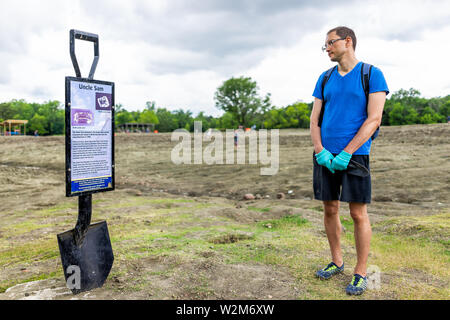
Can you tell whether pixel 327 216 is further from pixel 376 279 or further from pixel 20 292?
pixel 20 292

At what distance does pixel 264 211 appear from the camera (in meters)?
6.97

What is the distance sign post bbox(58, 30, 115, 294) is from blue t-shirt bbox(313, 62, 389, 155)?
2120 mm

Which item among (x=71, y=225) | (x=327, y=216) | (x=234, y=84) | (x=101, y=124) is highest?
(x=234, y=84)

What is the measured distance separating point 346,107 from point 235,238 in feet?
8.66

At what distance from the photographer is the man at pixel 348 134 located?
2.89 metres

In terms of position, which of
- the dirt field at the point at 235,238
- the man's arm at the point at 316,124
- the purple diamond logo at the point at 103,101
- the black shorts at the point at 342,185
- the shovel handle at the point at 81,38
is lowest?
the dirt field at the point at 235,238

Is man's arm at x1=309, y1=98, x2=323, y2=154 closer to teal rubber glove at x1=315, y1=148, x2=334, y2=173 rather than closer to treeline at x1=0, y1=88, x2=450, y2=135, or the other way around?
teal rubber glove at x1=315, y1=148, x2=334, y2=173

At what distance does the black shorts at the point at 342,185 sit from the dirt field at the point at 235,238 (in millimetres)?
843

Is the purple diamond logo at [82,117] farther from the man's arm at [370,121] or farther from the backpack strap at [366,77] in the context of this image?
the backpack strap at [366,77]

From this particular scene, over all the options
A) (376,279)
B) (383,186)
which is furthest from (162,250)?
(383,186)

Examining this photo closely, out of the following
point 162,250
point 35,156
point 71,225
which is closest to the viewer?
point 162,250

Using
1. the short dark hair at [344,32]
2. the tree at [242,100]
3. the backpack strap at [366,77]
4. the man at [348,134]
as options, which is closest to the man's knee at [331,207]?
the man at [348,134]

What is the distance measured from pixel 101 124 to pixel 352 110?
2345mm

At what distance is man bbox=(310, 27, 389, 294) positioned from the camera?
2.89 meters
